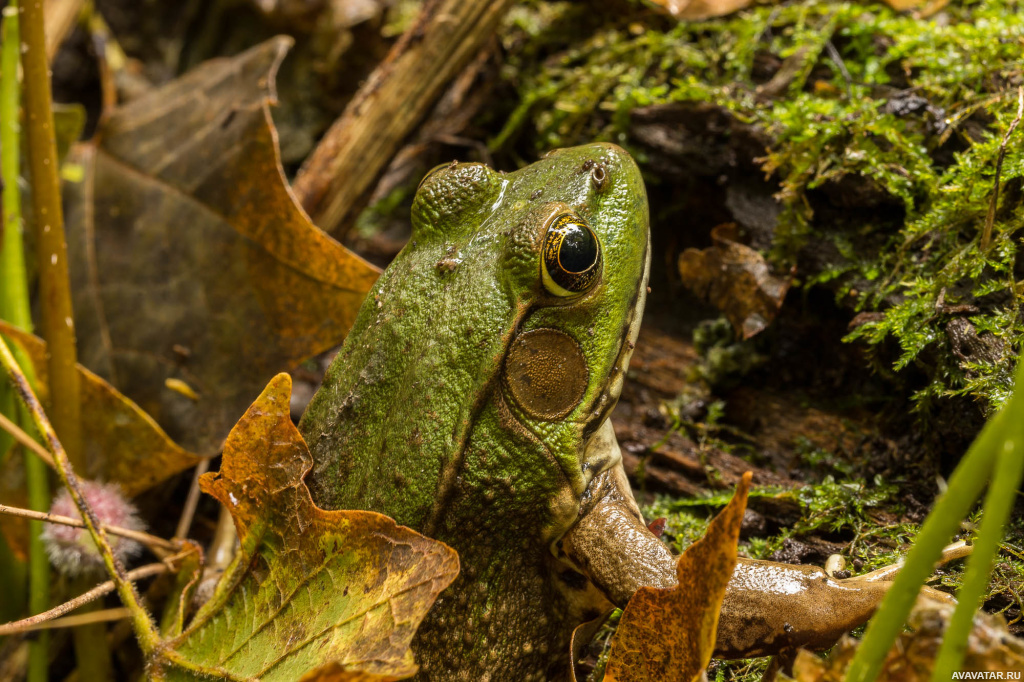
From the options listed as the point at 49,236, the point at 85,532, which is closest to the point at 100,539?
the point at 85,532

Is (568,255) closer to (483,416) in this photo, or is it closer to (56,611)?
(483,416)

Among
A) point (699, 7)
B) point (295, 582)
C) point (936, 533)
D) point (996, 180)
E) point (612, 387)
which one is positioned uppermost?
point (699, 7)

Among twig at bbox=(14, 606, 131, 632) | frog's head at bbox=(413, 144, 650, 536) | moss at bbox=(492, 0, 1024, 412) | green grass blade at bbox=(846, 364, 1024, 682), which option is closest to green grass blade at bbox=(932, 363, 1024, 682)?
green grass blade at bbox=(846, 364, 1024, 682)

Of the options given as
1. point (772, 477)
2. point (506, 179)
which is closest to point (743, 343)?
point (772, 477)

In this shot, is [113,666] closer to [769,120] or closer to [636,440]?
[636,440]

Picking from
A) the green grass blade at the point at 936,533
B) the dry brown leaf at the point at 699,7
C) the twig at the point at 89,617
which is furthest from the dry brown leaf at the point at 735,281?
the twig at the point at 89,617

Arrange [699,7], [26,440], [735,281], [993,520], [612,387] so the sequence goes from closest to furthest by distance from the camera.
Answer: [993,520] < [612,387] < [26,440] < [735,281] < [699,7]

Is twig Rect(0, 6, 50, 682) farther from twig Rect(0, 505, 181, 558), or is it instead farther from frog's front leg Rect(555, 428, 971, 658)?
frog's front leg Rect(555, 428, 971, 658)
